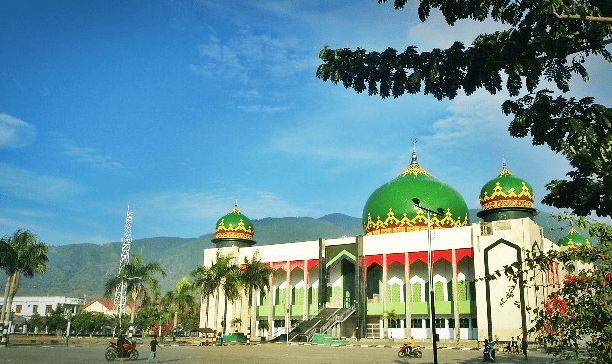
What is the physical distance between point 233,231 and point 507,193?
33227 millimetres

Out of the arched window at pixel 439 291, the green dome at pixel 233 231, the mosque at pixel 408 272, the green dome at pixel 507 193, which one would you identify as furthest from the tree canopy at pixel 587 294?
the green dome at pixel 233 231

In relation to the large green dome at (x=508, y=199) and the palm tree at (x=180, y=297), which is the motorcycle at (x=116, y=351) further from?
the palm tree at (x=180, y=297)

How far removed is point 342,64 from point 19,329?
92.8m

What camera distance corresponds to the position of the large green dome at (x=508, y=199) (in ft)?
176

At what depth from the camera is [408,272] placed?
52.7 metres

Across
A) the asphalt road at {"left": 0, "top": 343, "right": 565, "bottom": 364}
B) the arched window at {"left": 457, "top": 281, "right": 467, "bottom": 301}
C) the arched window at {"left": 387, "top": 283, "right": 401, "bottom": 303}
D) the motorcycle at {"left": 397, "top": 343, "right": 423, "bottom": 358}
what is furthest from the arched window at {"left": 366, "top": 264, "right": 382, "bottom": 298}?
the motorcycle at {"left": 397, "top": 343, "right": 423, "bottom": 358}

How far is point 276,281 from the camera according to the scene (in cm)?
6438

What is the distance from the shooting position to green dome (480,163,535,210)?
5369 centimetres

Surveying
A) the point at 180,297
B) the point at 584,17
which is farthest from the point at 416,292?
the point at 584,17

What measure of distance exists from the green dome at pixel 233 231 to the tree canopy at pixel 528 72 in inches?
2123

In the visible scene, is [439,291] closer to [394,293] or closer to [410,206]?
[394,293]

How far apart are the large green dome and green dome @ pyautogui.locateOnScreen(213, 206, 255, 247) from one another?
2979 cm

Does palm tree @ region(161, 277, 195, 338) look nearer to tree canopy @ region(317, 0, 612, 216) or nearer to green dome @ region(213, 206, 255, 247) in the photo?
green dome @ region(213, 206, 255, 247)

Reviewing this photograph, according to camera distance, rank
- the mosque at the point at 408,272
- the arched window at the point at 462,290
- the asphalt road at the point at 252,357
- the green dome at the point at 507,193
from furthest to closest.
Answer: the green dome at the point at 507,193, the arched window at the point at 462,290, the mosque at the point at 408,272, the asphalt road at the point at 252,357
